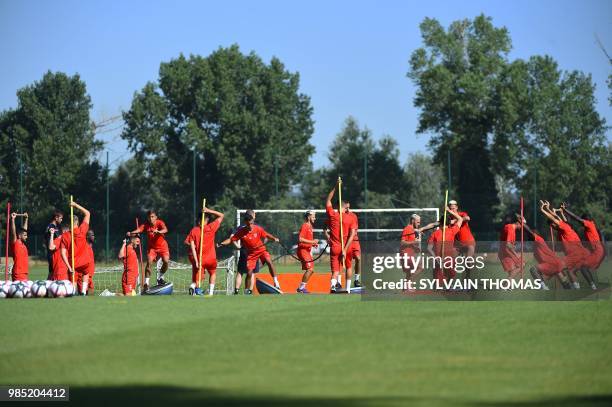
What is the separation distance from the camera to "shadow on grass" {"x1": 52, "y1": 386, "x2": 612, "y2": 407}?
9.58 m

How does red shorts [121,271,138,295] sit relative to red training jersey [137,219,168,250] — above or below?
below

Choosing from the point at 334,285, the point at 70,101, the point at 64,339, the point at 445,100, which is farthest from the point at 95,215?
the point at 64,339

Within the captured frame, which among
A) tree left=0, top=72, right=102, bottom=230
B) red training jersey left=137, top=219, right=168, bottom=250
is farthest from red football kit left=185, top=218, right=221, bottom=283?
tree left=0, top=72, right=102, bottom=230

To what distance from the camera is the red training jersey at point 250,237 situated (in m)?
25.8

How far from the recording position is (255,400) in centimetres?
974

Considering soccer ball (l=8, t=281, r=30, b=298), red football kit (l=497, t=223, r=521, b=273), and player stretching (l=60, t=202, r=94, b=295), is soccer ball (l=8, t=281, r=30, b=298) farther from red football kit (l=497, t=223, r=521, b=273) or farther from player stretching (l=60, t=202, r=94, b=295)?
red football kit (l=497, t=223, r=521, b=273)

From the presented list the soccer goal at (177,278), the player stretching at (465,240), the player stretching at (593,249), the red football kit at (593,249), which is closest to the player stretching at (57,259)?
the soccer goal at (177,278)

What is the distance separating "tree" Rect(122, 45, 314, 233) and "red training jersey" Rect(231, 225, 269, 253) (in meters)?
48.4

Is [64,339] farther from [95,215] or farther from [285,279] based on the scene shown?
[95,215]

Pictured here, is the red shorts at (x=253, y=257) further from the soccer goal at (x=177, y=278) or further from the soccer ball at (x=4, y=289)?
the soccer ball at (x=4, y=289)

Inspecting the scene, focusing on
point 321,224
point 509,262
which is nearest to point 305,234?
point 509,262

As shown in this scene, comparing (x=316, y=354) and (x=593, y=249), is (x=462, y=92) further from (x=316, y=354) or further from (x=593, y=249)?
(x=316, y=354)

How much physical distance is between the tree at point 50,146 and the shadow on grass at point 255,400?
5890cm

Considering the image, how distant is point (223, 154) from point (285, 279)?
4943 cm
